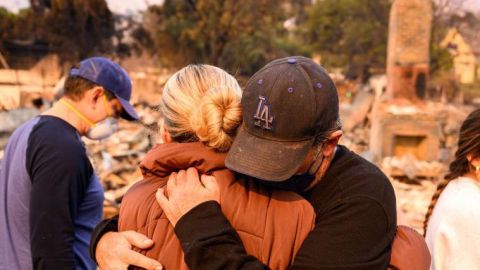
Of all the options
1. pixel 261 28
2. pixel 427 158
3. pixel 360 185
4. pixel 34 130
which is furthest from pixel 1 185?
pixel 261 28

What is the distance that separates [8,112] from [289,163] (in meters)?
13.1

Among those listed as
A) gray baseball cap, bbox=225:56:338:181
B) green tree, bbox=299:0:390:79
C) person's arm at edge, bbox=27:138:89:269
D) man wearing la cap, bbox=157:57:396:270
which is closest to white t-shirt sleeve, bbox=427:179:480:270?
man wearing la cap, bbox=157:57:396:270

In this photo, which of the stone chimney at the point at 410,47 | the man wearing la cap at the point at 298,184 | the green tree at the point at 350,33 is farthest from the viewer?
the green tree at the point at 350,33

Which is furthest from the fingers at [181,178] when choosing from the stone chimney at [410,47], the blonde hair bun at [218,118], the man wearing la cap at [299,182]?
the stone chimney at [410,47]

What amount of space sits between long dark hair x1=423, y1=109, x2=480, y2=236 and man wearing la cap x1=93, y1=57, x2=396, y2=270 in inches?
36.3

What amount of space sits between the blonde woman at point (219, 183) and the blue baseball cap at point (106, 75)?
3.57ft

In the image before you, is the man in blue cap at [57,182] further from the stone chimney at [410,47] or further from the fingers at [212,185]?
the stone chimney at [410,47]

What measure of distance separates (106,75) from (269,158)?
140 centimetres

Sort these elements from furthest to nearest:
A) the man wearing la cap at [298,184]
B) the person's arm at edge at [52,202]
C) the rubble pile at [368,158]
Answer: the rubble pile at [368,158], the person's arm at edge at [52,202], the man wearing la cap at [298,184]

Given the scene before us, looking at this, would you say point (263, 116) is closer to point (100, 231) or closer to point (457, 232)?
point (100, 231)

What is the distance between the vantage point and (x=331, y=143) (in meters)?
1.31

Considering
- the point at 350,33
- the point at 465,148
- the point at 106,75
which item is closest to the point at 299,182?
the point at 465,148

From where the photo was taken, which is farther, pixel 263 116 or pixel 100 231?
pixel 100 231

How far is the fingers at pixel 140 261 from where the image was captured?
1205mm
